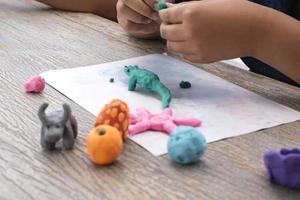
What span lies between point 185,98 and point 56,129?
0.65ft

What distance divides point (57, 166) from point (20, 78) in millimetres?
254

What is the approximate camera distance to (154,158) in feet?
1.54

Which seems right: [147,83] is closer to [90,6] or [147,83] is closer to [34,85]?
[34,85]

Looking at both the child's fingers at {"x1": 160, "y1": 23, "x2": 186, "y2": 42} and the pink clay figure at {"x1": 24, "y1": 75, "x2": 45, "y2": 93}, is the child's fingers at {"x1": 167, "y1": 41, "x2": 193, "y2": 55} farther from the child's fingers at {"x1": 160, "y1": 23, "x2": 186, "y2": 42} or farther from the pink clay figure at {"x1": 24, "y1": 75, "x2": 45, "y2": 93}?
the pink clay figure at {"x1": 24, "y1": 75, "x2": 45, "y2": 93}

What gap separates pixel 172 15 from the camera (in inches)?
26.9

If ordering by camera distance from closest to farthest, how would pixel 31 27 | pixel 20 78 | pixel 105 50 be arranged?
pixel 20 78, pixel 105 50, pixel 31 27

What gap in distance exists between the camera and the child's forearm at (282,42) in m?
0.68

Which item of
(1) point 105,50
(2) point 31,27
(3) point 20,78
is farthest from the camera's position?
(2) point 31,27

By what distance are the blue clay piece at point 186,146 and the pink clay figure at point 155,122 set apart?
48 mm

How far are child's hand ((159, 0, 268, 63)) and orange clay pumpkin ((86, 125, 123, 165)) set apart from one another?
0.26m

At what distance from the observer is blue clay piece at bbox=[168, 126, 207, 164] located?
45cm

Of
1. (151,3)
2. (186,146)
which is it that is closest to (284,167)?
(186,146)

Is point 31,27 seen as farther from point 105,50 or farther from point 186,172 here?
point 186,172

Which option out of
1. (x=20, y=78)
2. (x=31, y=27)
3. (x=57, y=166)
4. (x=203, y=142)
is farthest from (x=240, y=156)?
(x=31, y=27)
